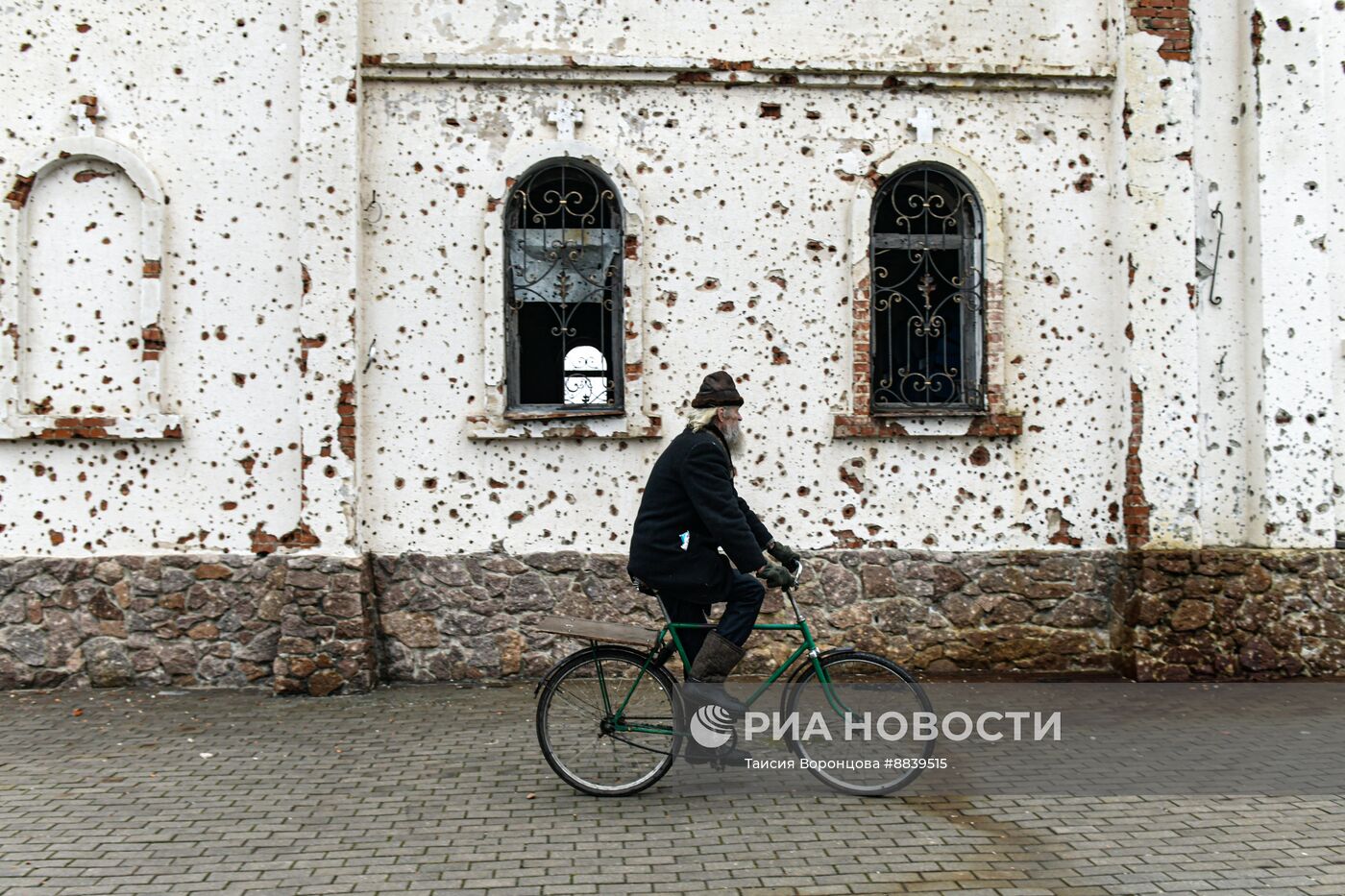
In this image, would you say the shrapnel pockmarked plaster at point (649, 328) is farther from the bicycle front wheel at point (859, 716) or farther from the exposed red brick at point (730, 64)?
the bicycle front wheel at point (859, 716)

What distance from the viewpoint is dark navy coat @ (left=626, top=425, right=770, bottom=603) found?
5320mm

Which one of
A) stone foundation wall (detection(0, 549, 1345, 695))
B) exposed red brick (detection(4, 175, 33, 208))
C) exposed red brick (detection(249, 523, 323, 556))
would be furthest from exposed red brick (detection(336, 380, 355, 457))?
exposed red brick (detection(4, 175, 33, 208))

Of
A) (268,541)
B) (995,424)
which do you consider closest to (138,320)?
(268,541)

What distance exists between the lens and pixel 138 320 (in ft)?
26.5

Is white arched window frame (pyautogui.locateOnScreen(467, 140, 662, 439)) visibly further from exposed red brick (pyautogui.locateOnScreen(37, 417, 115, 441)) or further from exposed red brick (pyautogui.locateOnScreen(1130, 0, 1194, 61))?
exposed red brick (pyautogui.locateOnScreen(1130, 0, 1194, 61))

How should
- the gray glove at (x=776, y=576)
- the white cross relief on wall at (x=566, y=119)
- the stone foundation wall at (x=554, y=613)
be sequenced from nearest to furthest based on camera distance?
the gray glove at (x=776, y=576) < the stone foundation wall at (x=554, y=613) < the white cross relief on wall at (x=566, y=119)

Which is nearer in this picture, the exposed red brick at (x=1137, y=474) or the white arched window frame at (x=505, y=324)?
the white arched window frame at (x=505, y=324)

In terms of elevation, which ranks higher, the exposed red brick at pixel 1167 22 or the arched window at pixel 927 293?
the exposed red brick at pixel 1167 22

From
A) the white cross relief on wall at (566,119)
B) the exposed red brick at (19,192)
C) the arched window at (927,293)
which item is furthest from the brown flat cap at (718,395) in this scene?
the exposed red brick at (19,192)

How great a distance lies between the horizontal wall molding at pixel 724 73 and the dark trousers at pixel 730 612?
4473 millimetres

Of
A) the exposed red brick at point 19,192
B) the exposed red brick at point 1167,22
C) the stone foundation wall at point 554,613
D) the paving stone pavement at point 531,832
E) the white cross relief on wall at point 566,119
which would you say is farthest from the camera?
the exposed red brick at point 1167,22

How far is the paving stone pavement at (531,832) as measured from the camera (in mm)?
4398

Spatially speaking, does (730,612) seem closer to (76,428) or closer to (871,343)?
(871,343)

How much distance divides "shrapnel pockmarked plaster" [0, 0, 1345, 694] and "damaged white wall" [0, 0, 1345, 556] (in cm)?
3
